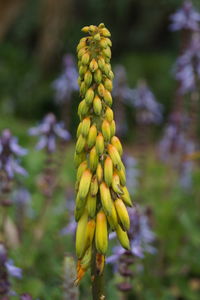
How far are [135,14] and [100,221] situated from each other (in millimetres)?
12243

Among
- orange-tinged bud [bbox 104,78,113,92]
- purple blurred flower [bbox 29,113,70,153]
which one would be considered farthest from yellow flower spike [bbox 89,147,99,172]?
purple blurred flower [bbox 29,113,70,153]

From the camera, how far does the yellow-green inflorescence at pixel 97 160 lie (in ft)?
5.99

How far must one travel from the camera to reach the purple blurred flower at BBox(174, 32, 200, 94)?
14.2 feet

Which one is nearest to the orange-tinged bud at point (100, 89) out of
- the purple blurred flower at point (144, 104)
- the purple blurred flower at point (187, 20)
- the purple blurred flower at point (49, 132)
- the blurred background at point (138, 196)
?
the blurred background at point (138, 196)

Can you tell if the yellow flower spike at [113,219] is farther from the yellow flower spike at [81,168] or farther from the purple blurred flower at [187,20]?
the purple blurred flower at [187,20]

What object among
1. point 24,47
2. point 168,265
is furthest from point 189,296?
point 24,47

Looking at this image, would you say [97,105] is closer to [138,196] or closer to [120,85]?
[120,85]

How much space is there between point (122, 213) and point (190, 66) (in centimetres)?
278

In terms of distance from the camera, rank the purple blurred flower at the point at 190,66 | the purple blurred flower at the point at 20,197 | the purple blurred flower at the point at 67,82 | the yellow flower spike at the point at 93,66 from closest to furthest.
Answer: the yellow flower spike at the point at 93,66 → the purple blurred flower at the point at 20,197 → the purple blurred flower at the point at 190,66 → the purple blurred flower at the point at 67,82

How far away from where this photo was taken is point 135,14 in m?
13.5

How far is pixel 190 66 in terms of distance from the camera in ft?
14.5

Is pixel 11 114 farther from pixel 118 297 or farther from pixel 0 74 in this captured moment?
pixel 118 297

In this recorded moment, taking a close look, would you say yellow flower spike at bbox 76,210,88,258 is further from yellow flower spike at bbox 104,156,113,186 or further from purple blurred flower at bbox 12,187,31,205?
purple blurred flower at bbox 12,187,31,205

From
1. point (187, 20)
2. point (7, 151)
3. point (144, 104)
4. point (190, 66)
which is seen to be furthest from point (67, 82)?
point (7, 151)
